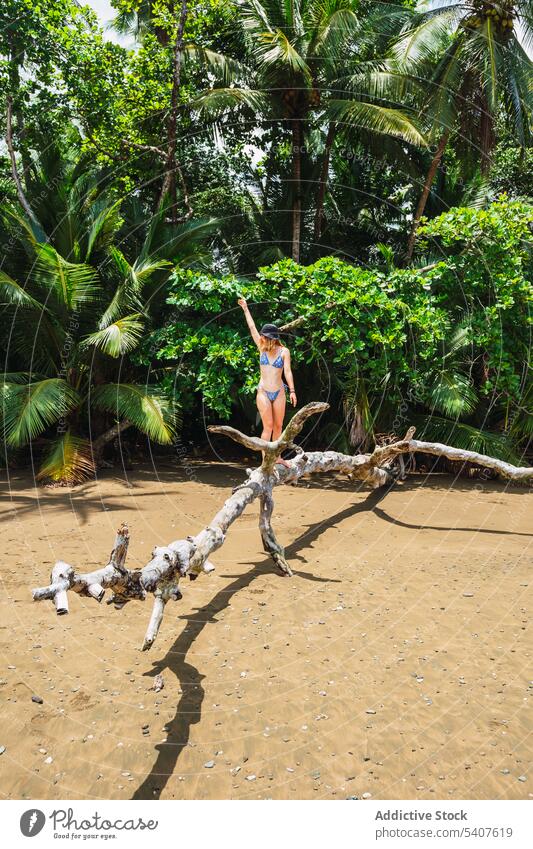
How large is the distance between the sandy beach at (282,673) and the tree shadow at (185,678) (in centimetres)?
1

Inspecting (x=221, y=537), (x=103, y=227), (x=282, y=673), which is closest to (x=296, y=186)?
(x=103, y=227)

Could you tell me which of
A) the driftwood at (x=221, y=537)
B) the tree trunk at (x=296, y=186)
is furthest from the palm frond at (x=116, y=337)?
the tree trunk at (x=296, y=186)

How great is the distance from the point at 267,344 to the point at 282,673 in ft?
14.7

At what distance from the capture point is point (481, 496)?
11.7m

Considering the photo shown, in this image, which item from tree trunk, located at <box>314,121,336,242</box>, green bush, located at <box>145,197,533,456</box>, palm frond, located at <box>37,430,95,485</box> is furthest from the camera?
tree trunk, located at <box>314,121,336,242</box>

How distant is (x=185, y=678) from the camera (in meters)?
5.17

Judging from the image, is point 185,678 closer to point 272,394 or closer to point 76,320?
point 272,394

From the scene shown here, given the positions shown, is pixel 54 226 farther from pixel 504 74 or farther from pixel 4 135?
pixel 504 74

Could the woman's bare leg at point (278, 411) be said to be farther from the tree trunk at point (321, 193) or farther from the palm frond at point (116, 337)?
the tree trunk at point (321, 193)

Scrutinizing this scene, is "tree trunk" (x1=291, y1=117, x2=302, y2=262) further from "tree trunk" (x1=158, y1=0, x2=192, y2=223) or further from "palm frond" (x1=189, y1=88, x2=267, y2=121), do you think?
"tree trunk" (x1=158, y1=0, x2=192, y2=223)

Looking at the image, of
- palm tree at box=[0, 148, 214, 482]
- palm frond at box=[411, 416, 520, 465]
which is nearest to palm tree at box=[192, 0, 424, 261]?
palm tree at box=[0, 148, 214, 482]

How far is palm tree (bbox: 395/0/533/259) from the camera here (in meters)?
15.1

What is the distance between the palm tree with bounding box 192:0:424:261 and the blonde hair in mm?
6351

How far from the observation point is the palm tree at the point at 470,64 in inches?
595
